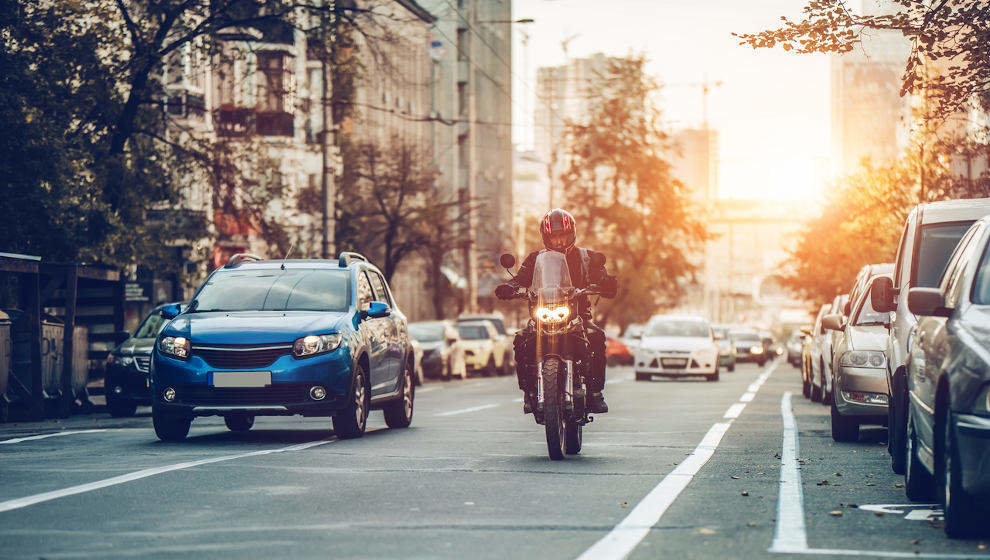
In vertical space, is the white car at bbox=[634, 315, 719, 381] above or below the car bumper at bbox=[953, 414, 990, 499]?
below

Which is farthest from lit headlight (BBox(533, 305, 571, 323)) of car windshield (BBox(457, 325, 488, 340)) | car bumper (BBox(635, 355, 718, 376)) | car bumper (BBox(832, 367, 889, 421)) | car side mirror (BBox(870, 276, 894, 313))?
car windshield (BBox(457, 325, 488, 340))

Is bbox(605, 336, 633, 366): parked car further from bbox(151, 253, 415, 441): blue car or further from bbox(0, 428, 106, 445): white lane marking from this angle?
bbox(151, 253, 415, 441): blue car

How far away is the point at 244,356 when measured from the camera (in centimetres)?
1496

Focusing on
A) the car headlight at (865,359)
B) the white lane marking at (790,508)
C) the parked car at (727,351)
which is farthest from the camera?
the parked car at (727,351)

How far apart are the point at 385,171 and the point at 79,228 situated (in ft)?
86.4

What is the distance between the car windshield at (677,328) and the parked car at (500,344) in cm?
738

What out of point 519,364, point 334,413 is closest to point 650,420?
point 334,413

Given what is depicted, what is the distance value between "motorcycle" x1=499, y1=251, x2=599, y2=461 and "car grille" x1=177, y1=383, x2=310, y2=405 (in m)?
2.67

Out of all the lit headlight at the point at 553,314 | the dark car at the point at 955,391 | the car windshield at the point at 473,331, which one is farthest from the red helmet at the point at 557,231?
the car windshield at the point at 473,331

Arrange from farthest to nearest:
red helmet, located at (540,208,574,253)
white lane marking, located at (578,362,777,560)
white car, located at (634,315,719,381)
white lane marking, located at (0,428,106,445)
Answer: white car, located at (634,315,719,381), white lane marking, located at (0,428,106,445), red helmet, located at (540,208,574,253), white lane marking, located at (578,362,777,560)

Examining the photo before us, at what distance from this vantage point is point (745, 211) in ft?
605

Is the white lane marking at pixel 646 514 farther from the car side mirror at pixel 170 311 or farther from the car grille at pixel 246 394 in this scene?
the car side mirror at pixel 170 311

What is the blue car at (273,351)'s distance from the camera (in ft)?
48.9

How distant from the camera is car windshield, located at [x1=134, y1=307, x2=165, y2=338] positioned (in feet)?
77.3
